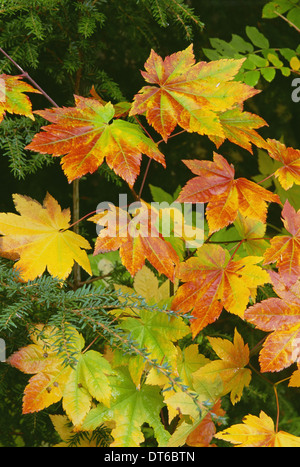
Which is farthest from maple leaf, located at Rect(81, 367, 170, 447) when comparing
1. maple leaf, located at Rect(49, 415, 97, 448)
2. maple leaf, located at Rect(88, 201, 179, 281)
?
maple leaf, located at Rect(88, 201, 179, 281)

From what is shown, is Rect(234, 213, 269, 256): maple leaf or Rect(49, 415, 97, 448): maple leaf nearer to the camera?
Rect(49, 415, 97, 448): maple leaf

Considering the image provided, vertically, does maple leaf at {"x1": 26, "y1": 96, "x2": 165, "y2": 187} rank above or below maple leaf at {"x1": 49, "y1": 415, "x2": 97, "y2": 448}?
above

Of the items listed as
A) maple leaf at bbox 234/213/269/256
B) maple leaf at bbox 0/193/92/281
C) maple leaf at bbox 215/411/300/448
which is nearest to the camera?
maple leaf at bbox 215/411/300/448

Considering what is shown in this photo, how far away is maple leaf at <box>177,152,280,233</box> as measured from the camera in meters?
0.81

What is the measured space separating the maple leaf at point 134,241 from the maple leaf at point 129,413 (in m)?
0.24

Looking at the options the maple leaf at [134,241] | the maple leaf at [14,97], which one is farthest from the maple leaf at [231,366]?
the maple leaf at [14,97]

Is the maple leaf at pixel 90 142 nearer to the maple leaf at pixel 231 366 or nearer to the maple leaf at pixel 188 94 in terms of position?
the maple leaf at pixel 188 94

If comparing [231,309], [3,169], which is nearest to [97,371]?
[231,309]

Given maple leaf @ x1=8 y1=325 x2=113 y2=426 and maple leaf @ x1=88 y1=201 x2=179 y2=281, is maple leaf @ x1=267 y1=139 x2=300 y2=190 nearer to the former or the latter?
maple leaf @ x1=88 y1=201 x2=179 y2=281

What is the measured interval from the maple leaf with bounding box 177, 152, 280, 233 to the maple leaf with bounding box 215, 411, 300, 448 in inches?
14.2

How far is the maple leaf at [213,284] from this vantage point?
0.79m

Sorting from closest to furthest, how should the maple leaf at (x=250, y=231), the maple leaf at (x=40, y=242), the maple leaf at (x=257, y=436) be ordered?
1. the maple leaf at (x=257, y=436)
2. the maple leaf at (x=40, y=242)
3. the maple leaf at (x=250, y=231)

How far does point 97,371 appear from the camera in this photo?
0.77 metres

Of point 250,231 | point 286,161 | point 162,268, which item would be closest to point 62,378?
point 162,268
